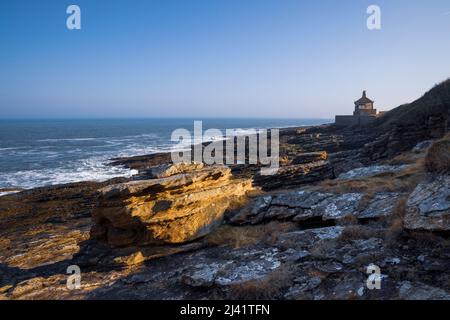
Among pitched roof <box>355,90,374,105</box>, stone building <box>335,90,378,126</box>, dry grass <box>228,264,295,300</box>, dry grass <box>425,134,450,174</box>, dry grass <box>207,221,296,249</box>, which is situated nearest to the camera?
dry grass <box>228,264,295,300</box>

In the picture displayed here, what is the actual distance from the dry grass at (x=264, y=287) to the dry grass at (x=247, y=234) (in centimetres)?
214

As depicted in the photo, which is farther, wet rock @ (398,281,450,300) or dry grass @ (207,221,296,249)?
dry grass @ (207,221,296,249)

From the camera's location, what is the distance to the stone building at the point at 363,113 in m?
52.4

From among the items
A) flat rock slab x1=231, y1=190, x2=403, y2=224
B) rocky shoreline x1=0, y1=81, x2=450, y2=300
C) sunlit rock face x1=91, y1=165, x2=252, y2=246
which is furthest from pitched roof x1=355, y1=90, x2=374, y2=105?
sunlit rock face x1=91, y1=165, x2=252, y2=246

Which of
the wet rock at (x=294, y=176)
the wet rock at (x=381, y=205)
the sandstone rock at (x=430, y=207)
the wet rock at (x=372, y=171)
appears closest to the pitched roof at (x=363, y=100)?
the wet rock at (x=294, y=176)

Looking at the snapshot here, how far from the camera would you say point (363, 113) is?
5391cm

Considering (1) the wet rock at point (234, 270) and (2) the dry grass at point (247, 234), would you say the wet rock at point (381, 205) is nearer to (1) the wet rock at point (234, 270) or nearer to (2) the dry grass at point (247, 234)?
(2) the dry grass at point (247, 234)

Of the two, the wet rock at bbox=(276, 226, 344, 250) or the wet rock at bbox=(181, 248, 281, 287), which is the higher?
the wet rock at bbox=(276, 226, 344, 250)

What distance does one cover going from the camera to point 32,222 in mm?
20344

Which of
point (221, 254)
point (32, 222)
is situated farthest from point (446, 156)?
point (32, 222)

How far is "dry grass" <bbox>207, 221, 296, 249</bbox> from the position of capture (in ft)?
28.5

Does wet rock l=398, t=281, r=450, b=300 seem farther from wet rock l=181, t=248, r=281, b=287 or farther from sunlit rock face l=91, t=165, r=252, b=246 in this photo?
sunlit rock face l=91, t=165, r=252, b=246

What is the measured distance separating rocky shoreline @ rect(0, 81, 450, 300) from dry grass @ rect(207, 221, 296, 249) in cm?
4
